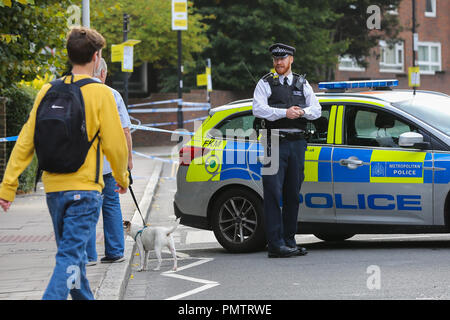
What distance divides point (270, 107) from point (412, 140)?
1441 mm

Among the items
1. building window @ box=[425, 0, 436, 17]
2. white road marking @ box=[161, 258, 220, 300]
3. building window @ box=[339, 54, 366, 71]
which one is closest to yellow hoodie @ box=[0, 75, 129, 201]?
white road marking @ box=[161, 258, 220, 300]

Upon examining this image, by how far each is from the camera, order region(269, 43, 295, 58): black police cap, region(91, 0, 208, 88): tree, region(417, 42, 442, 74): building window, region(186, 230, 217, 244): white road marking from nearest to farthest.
→ region(269, 43, 295, 58): black police cap, region(186, 230, 217, 244): white road marking, region(91, 0, 208, 88): tree, region(417, 42, 442, 74): building window

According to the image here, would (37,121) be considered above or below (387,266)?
above

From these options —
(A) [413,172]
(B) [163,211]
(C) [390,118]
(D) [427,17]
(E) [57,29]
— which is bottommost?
(B) [163,211]

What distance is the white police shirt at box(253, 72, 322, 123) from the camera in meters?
8.48

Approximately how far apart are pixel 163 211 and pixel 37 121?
30.2 feet

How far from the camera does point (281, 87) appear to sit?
8.62m

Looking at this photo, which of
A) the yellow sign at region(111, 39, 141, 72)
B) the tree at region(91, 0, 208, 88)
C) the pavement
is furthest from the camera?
the tree at region(91, 0, 208, 88)

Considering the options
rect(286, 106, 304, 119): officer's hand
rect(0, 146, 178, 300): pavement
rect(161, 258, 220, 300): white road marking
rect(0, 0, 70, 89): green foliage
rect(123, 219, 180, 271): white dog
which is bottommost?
rect(161, 258, 220, 300): white road marking

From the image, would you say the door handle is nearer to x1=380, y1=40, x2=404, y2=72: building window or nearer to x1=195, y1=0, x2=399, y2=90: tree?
x1=195, y1=0, x2=399, y2=90: tree

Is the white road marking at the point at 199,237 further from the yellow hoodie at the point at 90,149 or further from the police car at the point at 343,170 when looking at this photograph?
the yellow hoodie at the point at 90,149

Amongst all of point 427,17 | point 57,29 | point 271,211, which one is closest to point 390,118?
point 271,211
